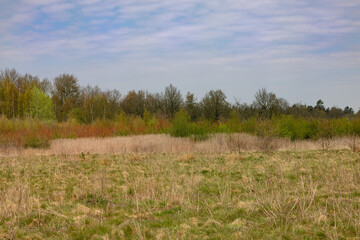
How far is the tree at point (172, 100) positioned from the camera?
40.2 metres

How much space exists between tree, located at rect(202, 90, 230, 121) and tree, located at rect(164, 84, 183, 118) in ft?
18.5

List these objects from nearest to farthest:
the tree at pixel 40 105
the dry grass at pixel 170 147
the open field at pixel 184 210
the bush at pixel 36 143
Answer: the open field at pixel 184 210 → the dry grass at pixel 170 147 → the bush at pixel 36 143 → the tree at pixel 40 105

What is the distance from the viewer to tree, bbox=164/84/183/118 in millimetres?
40156

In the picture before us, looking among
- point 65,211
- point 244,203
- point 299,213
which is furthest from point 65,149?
point 299,213

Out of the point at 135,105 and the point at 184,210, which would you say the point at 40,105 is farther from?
the point at 184,210

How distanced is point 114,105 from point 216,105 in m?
14.1

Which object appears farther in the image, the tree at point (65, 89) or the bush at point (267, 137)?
the tree at point (65, 89)

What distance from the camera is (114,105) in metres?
42.9

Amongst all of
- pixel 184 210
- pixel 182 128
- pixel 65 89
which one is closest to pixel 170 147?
pixel 182 128

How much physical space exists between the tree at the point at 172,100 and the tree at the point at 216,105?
5.63 meters

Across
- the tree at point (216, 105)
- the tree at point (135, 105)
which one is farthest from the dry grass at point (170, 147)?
the tree at point (135, 105)

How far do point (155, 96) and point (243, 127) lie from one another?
945 inches

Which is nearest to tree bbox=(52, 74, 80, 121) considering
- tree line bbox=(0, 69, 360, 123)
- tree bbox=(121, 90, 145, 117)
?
tree line bbox=(0, 69, 360, 123)

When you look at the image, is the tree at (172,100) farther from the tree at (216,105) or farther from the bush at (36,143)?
the bush at (36,143)
